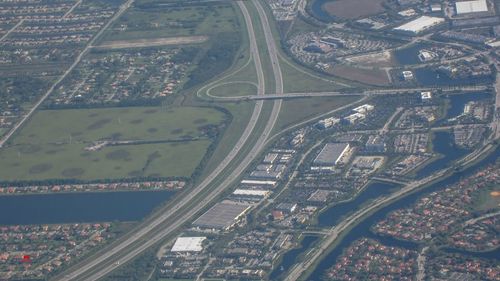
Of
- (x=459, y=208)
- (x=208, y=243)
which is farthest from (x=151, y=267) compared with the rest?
(x=459, y=208)

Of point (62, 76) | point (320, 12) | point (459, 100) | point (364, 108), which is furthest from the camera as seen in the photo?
point (320, 12)

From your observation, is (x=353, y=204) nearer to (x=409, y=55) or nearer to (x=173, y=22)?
(x=409, y=55)

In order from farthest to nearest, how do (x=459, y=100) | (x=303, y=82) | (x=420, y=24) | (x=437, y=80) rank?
(x=420, y=24) → (x=303, y=82) → (x=437, y=80) → (x=459, y=100)

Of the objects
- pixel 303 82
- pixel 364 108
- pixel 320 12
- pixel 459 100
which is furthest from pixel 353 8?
pixel 459 100

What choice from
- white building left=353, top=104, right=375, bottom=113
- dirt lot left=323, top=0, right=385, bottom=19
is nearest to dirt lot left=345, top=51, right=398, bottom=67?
white building left=353, top=104, right=375, bottom=113

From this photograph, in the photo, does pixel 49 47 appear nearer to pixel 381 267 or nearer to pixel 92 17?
pixel 92 17

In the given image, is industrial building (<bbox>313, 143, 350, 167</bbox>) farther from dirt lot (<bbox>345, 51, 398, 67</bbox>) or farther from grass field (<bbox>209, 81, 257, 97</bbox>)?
dirt lot (<bbox>345, 51, 398, 67</bbox>)

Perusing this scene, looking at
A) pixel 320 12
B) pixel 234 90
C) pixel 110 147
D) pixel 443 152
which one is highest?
pixel 443 152

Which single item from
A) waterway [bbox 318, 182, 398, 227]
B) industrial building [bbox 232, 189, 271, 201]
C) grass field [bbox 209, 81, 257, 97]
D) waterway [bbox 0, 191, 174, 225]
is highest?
waterway [bbox 318, 182, 398, 227]
